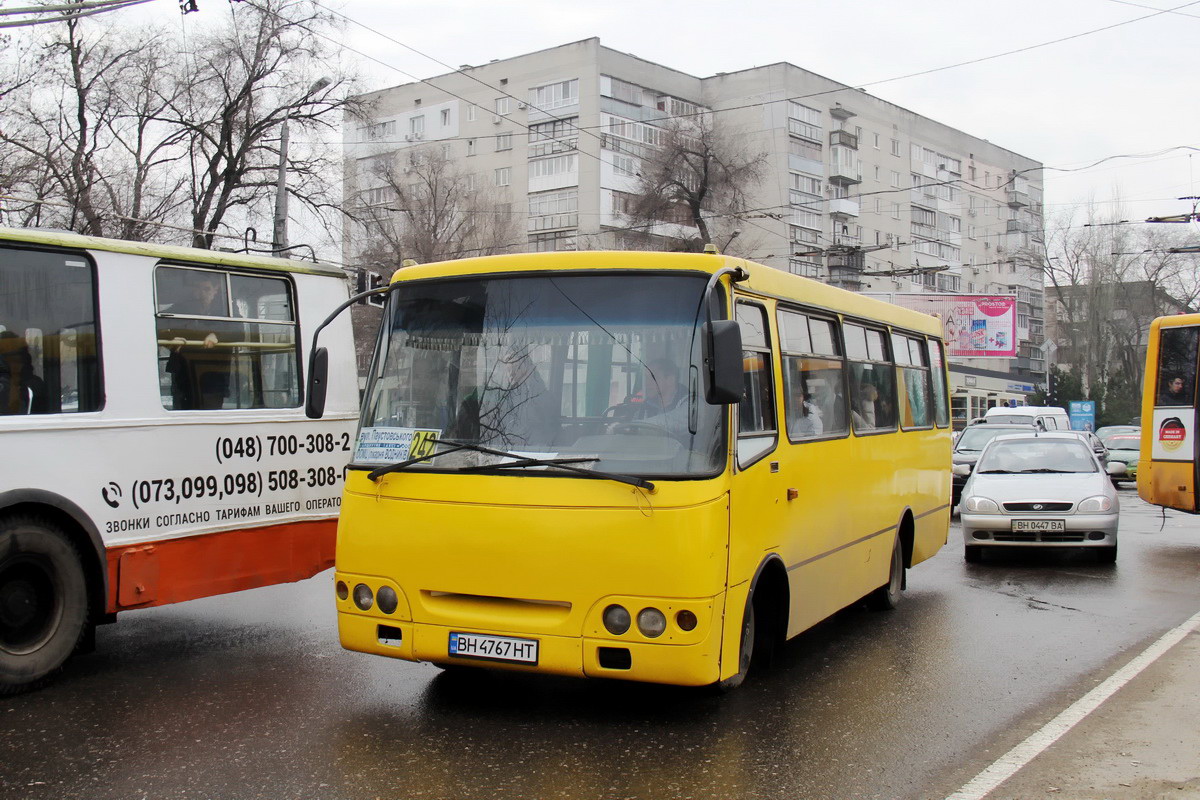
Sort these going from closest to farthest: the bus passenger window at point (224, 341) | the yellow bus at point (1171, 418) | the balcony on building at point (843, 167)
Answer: the bus passenger window at point (224, 341) → the yellow bus at point (1171, 418) → the balcony on building at point (843, 167)

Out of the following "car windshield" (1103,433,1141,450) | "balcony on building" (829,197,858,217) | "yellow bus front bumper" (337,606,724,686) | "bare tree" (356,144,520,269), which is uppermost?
"balcony on building" (829,197,858,217)

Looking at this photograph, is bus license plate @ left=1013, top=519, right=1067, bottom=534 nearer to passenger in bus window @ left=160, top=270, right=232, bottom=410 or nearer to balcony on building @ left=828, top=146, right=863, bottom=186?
passenger in bus window @ left=160, top=270, right=232, bottom=410

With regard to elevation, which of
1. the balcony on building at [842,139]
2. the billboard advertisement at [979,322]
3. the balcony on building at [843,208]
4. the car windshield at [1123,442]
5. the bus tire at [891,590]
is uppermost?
the balcony on building at [842,139]

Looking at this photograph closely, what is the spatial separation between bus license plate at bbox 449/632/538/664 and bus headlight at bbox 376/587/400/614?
384 millimetres

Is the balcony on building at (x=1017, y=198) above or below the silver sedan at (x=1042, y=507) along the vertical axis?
above

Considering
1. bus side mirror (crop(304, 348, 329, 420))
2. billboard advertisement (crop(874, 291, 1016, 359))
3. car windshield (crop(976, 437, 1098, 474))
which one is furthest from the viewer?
billboard advertisement (crop(874, 291, 1016, 359))

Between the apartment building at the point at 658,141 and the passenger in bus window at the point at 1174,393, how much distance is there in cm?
3025

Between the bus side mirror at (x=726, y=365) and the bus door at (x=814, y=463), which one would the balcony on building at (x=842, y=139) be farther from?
the bus side mirror at (x=726, y=365)

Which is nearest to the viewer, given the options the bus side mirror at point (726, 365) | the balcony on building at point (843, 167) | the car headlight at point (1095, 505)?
the bus side mirror at point (726, 365)

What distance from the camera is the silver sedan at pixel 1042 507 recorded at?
1355 centimetres

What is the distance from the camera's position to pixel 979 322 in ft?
186

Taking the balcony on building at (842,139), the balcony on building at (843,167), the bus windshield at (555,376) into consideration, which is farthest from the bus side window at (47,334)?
→ the balcony on building at (842,139)

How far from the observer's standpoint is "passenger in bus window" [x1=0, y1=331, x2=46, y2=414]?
686cm

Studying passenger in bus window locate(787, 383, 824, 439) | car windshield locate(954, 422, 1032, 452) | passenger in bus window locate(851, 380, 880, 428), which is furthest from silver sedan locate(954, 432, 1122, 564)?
car windshield locate(954, 422, 1032, 452)
